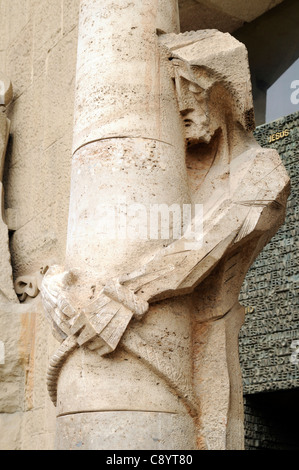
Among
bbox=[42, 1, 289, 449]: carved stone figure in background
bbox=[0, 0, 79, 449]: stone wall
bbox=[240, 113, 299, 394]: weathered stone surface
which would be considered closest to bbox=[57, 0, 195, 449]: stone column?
bbox=[42, 1, 289, 449]: carved stone figure in background

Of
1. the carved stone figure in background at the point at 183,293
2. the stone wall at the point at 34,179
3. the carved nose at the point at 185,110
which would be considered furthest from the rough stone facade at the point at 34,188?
the carved nose at the point at 185,110

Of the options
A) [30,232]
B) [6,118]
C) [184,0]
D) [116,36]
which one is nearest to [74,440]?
[116,36]

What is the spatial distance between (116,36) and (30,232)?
5.23 feet

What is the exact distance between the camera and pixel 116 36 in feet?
10.6

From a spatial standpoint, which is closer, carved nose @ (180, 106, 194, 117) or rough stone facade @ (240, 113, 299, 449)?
carved nose @ (180, 106, 194, 117)

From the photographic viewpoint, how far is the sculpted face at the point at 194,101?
3156 millimetres

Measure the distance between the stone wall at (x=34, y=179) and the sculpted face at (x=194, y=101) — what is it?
124 cm

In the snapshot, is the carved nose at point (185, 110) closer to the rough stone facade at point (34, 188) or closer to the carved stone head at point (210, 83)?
the carved stone head at point (210, 83)

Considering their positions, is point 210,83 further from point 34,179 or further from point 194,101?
point 34,179

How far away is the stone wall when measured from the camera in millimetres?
4156

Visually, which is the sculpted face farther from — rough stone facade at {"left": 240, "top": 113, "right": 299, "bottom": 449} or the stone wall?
rough stone facade at {"left": 240, "top": 113, "right": 299, "bottom": 449}

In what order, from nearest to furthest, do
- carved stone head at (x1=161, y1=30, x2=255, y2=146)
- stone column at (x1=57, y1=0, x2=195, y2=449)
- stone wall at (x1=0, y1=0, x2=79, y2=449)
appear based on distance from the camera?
stone column at (x1=57, y1=0, x2=195, y2=449), carved stone head at (x1=161, y1=30, x2=255, y2=146), stone wall at (x1=0, y1=0, x2=79, y2=449)

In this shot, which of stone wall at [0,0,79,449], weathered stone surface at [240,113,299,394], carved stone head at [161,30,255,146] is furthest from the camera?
weathered stone surface at [240,113,299,394]

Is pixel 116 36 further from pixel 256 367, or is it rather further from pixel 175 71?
pixel 256 367
